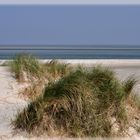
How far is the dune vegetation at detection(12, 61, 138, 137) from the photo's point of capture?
11180 millimetres

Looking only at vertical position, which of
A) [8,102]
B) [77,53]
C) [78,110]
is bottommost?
[78,110]

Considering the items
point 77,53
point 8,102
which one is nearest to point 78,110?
point 8,102

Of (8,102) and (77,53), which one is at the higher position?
(77,53)

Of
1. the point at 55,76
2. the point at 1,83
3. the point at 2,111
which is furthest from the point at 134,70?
the point at 2,111

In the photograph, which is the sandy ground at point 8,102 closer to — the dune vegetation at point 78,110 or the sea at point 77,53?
the dune vegetation at point 78,110

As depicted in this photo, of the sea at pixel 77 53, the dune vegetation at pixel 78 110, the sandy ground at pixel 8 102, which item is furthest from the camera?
the sea at pixel 77 53

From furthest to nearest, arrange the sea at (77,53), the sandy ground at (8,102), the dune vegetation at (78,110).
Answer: the sea at (77,53)
the sandy ground at (8,102)
the dune vegetation at (78,110)

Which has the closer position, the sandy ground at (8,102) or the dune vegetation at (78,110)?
the dune vegetation at (78,110)

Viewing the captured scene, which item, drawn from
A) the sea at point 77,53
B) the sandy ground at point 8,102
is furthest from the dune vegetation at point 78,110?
the sea at point 77,53

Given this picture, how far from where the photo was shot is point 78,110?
1127 cm

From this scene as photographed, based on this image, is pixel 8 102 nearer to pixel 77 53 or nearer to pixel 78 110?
pixel 78 110

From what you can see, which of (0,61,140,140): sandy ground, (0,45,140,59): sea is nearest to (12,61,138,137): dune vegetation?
(0,61,140,140): sandy ground

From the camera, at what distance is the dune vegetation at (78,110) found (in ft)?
36.7

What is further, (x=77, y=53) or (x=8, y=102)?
(x=77, y=53)
